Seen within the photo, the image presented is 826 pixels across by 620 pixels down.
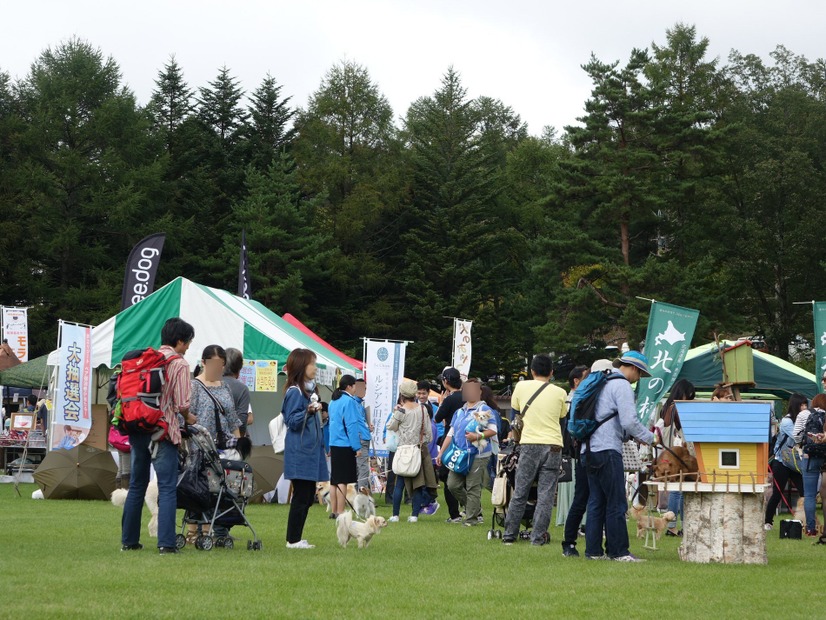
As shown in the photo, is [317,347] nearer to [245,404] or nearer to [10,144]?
[245,404]

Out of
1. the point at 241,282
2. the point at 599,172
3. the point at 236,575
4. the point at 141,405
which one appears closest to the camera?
the point at 236,575

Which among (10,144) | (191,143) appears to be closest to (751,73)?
(191,143)

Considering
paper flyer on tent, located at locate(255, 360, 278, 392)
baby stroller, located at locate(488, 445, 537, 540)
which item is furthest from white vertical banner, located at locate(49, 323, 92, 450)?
baby stroller, located at locate(488, 445, 537, 540)

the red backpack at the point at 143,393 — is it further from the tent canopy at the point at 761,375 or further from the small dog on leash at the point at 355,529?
the tent canopy at the point at 761,375

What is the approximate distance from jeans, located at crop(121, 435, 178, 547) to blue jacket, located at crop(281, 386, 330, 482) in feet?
3.59

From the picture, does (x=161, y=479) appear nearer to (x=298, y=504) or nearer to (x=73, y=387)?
(x=298, y=504)

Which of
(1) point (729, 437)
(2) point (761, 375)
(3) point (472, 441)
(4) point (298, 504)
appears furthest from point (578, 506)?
(2) point (761, 375)

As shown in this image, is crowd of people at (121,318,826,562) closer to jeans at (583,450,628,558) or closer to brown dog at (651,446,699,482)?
jeans at (583,450,628,558)

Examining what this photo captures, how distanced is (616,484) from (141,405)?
381 centimetres

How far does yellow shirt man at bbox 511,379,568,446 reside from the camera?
1061cm

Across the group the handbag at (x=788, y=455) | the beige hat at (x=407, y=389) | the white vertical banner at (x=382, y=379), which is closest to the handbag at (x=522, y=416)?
the beige hat at (x=407, y=389)

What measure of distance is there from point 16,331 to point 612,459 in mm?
29152

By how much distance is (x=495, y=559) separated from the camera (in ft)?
31.1

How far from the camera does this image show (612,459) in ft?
30.4
